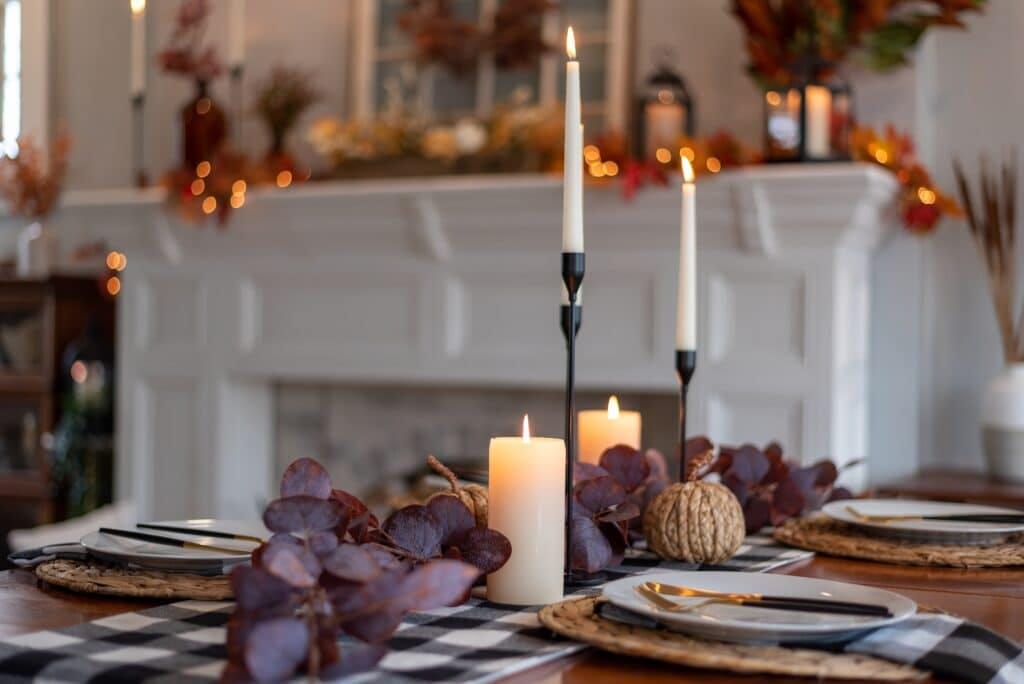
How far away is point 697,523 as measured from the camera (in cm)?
123

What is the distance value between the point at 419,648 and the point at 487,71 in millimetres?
2978

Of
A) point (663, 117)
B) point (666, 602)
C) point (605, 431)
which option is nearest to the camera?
point (666, 602)

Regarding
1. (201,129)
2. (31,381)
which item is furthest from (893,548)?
(31,381)

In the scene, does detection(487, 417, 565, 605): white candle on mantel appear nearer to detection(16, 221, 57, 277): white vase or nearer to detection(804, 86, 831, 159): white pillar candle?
detection(804, 86, 831, 159): white pillar candle

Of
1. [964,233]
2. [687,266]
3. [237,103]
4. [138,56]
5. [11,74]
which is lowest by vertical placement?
[687,266]

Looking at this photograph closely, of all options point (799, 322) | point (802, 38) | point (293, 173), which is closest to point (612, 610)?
point (799, 322)

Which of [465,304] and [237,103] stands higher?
[237,103]

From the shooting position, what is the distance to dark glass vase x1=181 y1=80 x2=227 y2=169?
12.7ft

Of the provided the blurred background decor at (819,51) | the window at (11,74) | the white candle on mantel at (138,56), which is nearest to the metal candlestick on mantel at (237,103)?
the white candle on mantel at (138,56)

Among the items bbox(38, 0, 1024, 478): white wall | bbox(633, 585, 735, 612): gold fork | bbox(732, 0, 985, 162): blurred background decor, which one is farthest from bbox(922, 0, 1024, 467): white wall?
bbox(633, 585, 735, 612): gold fork

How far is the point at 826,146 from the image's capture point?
10.1ft

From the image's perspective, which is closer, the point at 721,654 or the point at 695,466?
the point at 721,654

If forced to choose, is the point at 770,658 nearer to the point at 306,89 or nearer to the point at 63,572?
the point at 63,572

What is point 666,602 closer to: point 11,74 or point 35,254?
point 35,254
